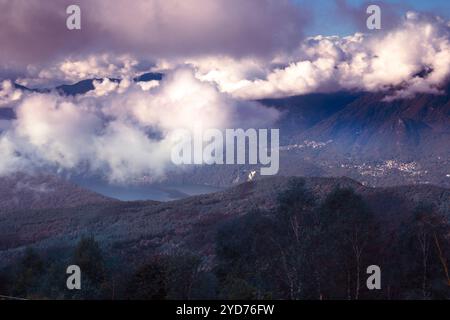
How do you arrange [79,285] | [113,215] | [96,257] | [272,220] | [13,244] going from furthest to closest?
[113,215] → [13,244] → [96,257] → [272,220] → [79,285]

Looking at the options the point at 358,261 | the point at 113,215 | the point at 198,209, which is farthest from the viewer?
the point at 113,215

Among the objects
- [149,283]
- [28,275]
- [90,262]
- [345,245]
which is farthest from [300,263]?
[28,275]

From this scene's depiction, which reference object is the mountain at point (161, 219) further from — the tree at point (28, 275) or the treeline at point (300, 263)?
the treeline at point (300, 263)

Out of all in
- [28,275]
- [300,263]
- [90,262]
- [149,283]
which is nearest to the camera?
[149,283]

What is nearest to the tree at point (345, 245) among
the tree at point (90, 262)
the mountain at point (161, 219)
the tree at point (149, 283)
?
the tree at point (149, 283)

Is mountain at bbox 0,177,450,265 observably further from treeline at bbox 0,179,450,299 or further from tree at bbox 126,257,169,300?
tree at bbox 126,257,169,300

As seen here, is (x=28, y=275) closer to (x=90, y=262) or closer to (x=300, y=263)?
(x=90, y=262)
